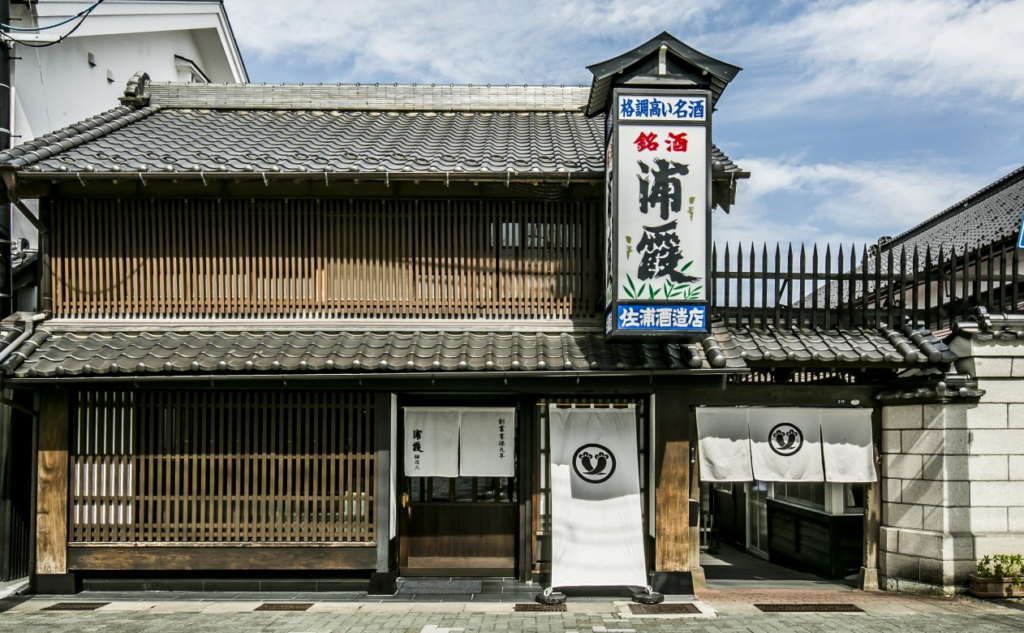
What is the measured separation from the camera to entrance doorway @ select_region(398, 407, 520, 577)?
12.9 meters

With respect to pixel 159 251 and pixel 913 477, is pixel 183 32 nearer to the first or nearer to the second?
pixel 159 251

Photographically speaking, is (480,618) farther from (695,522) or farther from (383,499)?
(695,522)

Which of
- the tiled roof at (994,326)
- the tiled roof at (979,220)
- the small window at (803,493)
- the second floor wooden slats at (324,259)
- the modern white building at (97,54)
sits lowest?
the small window at (803,493)

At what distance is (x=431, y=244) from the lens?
12.8 metres

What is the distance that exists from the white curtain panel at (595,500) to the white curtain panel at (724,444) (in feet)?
3.97

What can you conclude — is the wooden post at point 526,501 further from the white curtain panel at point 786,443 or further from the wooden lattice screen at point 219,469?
the white curtain panel at point 786,443

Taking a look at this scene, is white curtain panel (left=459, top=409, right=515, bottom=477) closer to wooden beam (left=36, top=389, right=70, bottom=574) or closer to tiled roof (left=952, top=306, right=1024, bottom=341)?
wooden beam (left=36, top=389, right=70, bottom=574)

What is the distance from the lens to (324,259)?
41.8 feet

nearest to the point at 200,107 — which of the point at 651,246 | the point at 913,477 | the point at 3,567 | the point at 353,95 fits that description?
the point at 353,95

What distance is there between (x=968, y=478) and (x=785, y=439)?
286 centimetres

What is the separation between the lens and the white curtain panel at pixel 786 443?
12.5 meters

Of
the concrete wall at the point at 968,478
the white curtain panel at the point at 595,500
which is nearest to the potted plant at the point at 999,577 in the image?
the concrete wall at the point at 968,478

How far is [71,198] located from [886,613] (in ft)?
47.5

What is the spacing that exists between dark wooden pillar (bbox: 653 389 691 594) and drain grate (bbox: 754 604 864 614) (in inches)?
49.1
